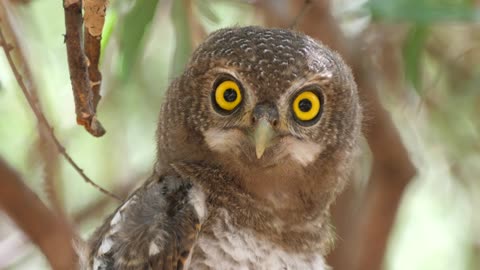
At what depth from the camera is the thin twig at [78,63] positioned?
189cm

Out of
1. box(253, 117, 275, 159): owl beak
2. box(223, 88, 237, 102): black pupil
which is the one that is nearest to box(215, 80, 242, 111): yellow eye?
box(223, 88, 237, 102): black pupil

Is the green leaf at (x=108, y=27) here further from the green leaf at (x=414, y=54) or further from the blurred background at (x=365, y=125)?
the green leaf at (x=414, y=54)

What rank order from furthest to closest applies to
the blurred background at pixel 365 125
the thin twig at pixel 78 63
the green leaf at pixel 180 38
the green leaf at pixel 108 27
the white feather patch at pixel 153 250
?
the blurred background at pixel 365 125 → the green leaf at pixel 180 38 → the green leaf at pixel 108 27 → the white feather patch at pixel 153 250 → the thin twig at pixel 78 63

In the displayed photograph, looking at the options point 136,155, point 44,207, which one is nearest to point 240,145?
point 44,207

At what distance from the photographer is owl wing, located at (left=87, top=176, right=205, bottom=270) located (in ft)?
6.74

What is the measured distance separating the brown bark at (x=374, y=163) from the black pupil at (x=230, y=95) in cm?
88

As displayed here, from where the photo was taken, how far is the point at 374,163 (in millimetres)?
3301

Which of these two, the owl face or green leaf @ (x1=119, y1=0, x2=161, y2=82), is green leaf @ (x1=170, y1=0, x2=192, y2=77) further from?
the owl face

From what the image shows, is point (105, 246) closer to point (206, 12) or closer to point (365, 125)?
point (206, 12)

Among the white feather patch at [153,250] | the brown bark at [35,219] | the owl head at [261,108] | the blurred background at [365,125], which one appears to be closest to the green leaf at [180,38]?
the blurred background at [365,125]

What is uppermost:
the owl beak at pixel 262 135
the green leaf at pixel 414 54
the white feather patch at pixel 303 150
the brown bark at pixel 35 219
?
the green leaf at pixel 414 54

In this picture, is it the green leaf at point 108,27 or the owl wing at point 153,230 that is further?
the green leaf at point 108,27

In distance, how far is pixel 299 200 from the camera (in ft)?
7.82

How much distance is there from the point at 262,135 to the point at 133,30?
555 mm
